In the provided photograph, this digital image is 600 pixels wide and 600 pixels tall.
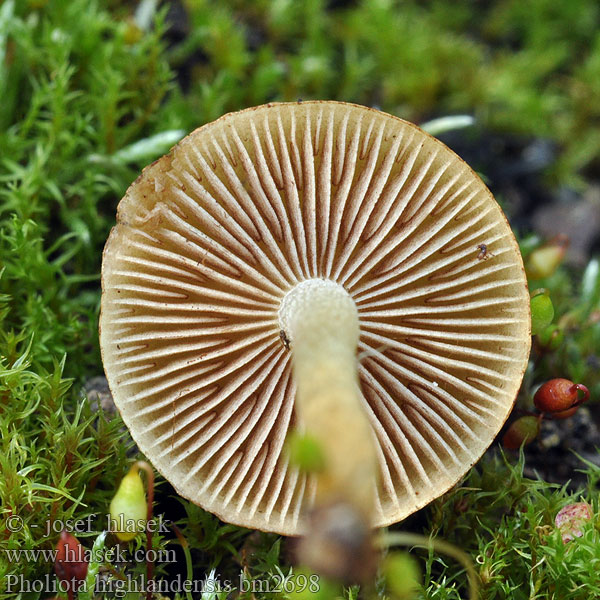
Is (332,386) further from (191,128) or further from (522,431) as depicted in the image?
(191,128)

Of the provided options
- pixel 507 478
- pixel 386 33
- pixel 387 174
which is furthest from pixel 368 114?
pixel 386 33

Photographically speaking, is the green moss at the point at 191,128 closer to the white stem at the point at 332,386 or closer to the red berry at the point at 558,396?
the red berry at the point at 558,396

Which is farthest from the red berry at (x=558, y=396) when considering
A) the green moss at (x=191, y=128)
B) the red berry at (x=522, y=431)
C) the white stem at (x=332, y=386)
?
the white stem at (x=332, y=386)

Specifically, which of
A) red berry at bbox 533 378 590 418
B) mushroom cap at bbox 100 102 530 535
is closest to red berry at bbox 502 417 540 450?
red berry at bbox 533 378 590 418

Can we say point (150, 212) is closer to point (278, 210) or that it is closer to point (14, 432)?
point (278, 210)

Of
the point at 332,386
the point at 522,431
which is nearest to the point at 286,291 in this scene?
the point at 332,386

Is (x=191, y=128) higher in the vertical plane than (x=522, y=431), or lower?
higher
